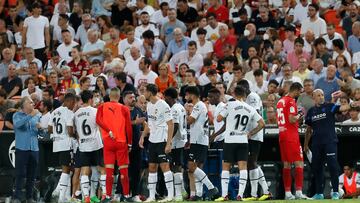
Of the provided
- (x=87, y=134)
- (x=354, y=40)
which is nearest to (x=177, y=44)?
(x=354, y=40)

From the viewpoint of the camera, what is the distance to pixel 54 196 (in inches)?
1085

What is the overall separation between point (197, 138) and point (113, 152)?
→ 180cm

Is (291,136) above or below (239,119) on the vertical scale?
below

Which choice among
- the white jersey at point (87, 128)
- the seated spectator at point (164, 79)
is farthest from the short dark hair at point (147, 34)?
the white jersey at point (87, 128)

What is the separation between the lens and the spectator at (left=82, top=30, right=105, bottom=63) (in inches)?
1291

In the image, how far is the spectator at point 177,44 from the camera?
32.3 metres

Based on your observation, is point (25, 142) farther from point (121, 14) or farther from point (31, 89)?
point (121, 14)

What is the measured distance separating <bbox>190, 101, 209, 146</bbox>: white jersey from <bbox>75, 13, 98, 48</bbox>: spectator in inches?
312

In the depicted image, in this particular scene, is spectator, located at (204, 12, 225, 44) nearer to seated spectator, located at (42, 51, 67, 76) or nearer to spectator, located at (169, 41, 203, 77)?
spectator, located at (169, 41, 203, 77)

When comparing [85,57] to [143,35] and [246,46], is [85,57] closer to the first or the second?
[143,35]

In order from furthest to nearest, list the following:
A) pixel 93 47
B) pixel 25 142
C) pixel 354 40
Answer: pixel 93 47
pixel 354 40
pixel 25 142

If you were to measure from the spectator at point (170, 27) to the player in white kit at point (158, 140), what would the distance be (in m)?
7.30

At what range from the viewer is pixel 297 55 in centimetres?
3114

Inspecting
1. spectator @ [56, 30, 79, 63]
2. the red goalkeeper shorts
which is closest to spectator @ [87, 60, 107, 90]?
spectator @ [56, 30, 79, 63]
